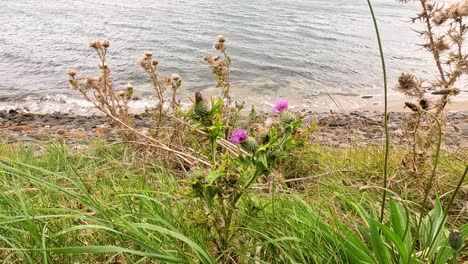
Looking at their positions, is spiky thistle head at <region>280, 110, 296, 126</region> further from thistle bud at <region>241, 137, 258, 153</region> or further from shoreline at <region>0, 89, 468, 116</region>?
shoreline at <region>0, 89, 468, 116</region>

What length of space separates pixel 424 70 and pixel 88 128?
8.87 meters

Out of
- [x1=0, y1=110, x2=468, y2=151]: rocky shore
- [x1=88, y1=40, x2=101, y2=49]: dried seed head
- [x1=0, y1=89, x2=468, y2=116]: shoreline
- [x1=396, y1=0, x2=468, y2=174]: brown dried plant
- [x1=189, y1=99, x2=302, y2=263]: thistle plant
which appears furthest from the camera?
[x1=0, y1=89, x2=468, y2=116]: shoreline

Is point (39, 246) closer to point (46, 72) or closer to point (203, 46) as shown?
point (46, 72)

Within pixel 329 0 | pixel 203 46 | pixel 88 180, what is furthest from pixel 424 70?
pixel 329 0

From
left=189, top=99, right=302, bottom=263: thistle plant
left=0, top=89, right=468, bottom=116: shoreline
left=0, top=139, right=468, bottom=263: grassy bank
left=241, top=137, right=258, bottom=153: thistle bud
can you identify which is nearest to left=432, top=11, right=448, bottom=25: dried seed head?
left=0, top=139, right=468, bottom=263: grassy bank

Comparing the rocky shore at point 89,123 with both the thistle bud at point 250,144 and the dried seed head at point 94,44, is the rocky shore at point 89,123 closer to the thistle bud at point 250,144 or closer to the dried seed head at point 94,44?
the dried seed head at point 94,44

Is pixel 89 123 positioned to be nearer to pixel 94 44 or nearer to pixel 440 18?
pixel 94 44

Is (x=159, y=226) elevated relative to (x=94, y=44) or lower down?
lower down

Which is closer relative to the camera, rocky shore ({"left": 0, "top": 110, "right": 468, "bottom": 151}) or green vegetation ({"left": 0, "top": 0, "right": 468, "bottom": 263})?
green vegetation ({"left": 0, "top": 0, "right": 468, "bottom": 263})

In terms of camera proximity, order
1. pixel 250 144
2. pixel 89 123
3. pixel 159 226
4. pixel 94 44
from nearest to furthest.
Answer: pixel 250 144, pixel 159 226, pixel 94 44, pixel 89 123

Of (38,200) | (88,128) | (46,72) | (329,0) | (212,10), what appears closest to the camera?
(38,200)

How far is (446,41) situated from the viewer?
2555 millimetres

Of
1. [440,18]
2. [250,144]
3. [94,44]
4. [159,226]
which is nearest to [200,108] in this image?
[250,144]

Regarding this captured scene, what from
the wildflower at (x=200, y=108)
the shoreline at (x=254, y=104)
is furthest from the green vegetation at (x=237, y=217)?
the shoreline at (x=254, y=104)
